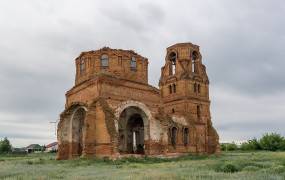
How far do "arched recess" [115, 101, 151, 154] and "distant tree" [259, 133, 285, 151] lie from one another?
3852cm

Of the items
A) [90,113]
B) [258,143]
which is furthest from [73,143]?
[258,143]

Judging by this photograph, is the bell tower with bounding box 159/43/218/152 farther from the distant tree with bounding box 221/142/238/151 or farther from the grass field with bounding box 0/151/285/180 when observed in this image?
the distant tree with bounding box 221/142/238/151

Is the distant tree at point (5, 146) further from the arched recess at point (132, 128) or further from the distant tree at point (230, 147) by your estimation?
the distant tree at point (230, 147)

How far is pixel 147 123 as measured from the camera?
34875 millimetres

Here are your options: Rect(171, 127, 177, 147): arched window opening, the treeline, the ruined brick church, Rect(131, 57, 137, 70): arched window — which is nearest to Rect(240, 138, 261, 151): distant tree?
the treeline

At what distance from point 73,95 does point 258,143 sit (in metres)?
48.9

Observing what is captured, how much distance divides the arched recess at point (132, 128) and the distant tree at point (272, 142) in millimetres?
38521

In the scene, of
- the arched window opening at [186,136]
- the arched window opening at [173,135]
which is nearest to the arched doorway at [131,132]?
the arched window opening at [173,135]

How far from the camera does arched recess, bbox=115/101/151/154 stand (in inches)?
1378

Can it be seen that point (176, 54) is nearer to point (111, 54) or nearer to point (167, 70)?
point (167, 70)

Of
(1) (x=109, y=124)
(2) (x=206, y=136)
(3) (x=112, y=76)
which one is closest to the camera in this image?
(1) (x=109, y=124)

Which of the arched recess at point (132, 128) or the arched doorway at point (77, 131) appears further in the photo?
the arched doorway at point (77, 131)

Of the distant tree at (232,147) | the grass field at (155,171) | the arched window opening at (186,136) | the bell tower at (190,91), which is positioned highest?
the bell tower at (190,91)

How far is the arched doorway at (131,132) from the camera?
38688 millimetres
